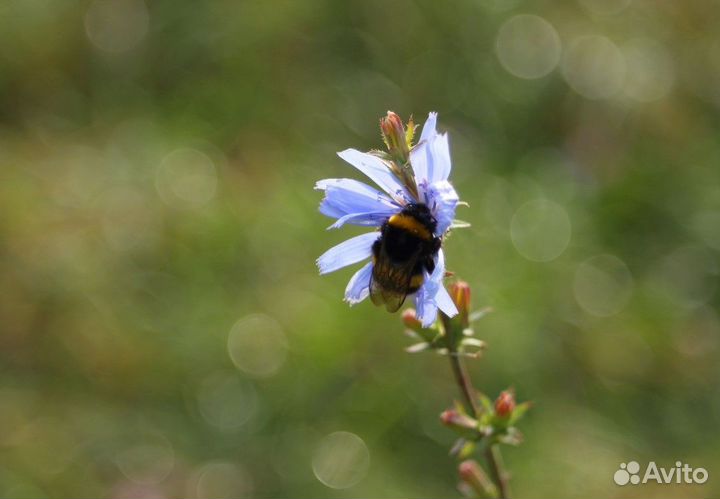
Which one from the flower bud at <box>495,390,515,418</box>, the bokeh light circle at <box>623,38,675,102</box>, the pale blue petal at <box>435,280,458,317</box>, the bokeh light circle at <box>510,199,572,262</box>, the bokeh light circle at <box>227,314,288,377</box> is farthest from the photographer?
the bokeh light circle at <box>623,38,675,102</box>

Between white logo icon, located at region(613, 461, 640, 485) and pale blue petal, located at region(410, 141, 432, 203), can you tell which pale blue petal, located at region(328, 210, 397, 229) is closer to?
pale blue petal, located at region(410, 141, 432, 203)

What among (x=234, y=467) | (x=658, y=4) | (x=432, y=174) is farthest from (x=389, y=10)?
(x=432, y=174)

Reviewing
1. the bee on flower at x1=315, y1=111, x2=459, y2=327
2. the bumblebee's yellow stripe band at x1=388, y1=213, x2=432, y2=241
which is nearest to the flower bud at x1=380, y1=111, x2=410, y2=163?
the bee on flower at x1=315, y1=111, x2=459, y2=327

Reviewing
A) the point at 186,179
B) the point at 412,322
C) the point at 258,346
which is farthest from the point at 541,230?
the point at 412,322

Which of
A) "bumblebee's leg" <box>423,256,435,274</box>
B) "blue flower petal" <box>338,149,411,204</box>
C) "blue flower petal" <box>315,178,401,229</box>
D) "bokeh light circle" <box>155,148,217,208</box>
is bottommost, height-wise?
"bumblebee's leg" <box>423,256,435,274</box>

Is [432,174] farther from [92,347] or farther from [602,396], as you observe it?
[92,347]
